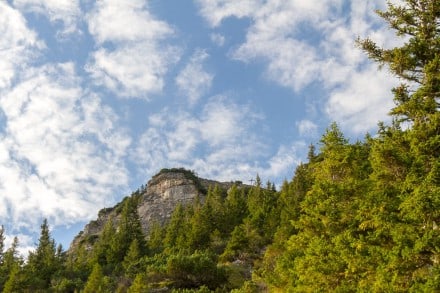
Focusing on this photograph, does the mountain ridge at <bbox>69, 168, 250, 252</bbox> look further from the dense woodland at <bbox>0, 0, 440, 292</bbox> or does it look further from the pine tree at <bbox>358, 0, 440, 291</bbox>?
the pine tree at <bbox>358, 0, 440, 291</bbox>

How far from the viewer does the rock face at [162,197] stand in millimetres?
121312

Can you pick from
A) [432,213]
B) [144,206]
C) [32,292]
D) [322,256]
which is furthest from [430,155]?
[144,206]

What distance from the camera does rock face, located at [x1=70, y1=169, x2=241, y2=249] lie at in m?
121

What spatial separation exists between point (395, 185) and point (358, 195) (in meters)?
4.17

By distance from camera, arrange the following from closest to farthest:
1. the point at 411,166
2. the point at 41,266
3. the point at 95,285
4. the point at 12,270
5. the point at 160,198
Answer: the point at 411,166 < the point at 95,285 < the point at 12,270 < the point at 41,266 < the point at 160,198

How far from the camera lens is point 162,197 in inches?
5157

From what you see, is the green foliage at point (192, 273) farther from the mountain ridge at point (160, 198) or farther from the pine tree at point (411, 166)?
the mountain ridge at point (160, 198)

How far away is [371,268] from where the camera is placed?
1505 cm

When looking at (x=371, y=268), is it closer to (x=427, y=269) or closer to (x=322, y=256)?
(x=427, y=269)

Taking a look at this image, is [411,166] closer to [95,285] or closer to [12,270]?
[95,285]

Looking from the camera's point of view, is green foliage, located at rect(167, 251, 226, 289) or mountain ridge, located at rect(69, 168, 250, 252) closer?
green foliage, located at rect(167, 251, 226, 289)

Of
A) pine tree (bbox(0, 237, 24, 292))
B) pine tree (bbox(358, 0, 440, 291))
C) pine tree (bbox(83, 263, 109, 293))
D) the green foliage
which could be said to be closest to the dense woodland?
pine tree (bbox(358, 0, 440, 291))

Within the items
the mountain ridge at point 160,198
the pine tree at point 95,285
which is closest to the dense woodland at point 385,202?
the pine tree at point 95,285

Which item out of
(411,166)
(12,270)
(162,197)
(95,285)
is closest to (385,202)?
(411,166)
